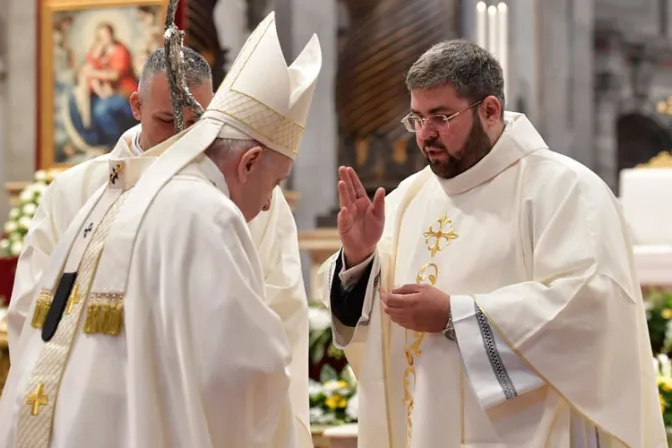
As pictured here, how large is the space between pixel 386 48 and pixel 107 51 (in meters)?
2.57

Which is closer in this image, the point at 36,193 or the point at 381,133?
the point at 36,193

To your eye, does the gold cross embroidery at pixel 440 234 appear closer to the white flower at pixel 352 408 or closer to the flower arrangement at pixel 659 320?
the white flower at pixel 352 408

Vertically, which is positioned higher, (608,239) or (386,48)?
(386,48)

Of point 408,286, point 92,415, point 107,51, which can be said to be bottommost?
→ point 92,415

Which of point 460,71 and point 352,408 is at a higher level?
point 460,71

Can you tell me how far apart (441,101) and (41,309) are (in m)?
1.45

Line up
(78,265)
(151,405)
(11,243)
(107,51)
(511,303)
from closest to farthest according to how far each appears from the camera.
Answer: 1. (151,405)
2. (78,265)
3. (511,303)
4. (11,243)
5. (107,51)

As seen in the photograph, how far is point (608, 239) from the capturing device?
362cm

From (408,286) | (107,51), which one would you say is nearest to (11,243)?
(107,51)

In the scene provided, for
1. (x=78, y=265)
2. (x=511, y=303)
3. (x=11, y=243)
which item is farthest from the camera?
(x=11, y=243)

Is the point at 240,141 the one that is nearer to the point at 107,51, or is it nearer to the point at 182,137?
the point at 182,137

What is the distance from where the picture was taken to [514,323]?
3.54m

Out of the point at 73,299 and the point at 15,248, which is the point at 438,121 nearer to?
the point at 73,299

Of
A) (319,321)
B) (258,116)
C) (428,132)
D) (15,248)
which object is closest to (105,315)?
(258,116)
